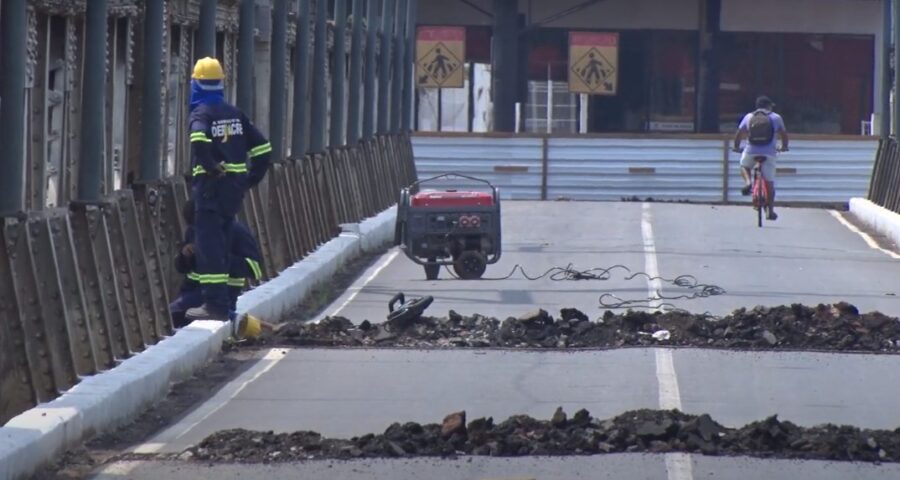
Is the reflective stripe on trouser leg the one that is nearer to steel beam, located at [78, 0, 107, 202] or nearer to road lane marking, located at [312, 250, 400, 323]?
steel beam, located at [78, 0, 107, 202]

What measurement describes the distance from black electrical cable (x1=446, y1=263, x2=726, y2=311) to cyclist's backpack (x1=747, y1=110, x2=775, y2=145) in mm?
6327

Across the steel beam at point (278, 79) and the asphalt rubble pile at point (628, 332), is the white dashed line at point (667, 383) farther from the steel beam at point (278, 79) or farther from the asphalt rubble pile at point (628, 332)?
the steel beam at point (278, 79)

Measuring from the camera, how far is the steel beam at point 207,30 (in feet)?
57.6

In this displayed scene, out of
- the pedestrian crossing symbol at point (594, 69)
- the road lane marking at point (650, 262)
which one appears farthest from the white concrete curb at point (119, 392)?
the pedestrian crossing symbol at point (594, 69)

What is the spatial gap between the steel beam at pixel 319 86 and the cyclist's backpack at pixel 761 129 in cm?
649

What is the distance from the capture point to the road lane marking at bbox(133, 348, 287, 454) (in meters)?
10.8

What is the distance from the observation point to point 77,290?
39.4ft

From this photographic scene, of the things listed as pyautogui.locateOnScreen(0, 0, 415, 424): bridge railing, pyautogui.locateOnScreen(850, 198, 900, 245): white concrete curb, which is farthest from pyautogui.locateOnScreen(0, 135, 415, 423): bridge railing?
pyautogui.locateOnScreen(850, 198, 900, 245): white concrete curb

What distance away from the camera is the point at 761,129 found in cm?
2836

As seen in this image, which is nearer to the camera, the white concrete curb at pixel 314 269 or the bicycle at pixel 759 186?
the white concrete curb at pixel 314 269

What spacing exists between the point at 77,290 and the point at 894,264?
561 inches

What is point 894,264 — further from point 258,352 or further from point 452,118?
point 452,118

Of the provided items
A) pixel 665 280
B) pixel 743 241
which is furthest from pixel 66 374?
pixel 743 241

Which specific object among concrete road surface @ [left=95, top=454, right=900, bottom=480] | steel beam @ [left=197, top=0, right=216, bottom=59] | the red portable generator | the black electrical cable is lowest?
the black electrical cable
